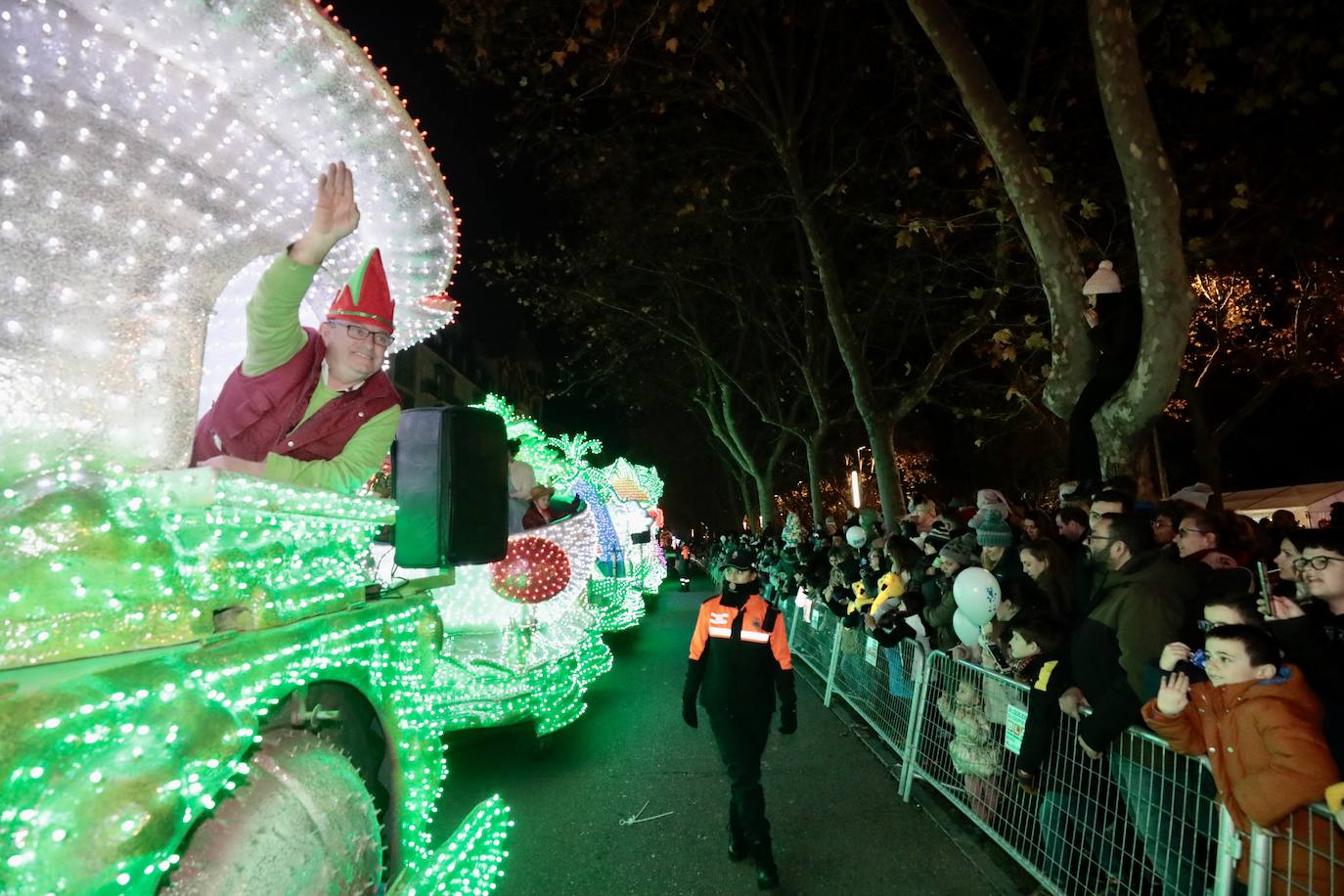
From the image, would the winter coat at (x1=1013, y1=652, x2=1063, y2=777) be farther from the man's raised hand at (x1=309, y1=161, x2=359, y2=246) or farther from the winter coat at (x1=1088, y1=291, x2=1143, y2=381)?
the man's raised hand at (x1=309, y1=161, x2=359, y2=246)

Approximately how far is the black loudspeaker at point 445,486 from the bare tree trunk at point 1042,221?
17.5 ft

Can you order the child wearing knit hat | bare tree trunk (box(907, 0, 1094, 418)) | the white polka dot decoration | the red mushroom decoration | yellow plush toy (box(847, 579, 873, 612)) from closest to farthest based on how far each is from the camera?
1. the white polka dot decoration
2. the child wearing knit hat
3. bare tree trunk (box(907, 0, 1094, 418))
4. the red mushroom decoration
5. yellow plush toy (box(847, 579, 873, 612))

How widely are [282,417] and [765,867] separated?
12.0 ft

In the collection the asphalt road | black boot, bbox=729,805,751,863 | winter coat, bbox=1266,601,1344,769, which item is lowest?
the asphalt road

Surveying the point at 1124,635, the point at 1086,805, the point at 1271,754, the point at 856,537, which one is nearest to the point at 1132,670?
the point at 1124,635

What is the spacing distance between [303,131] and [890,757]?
20.9 feet

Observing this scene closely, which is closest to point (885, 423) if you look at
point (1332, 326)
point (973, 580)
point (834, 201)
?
point (834, 201)

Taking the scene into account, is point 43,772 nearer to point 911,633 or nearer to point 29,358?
point 29,358

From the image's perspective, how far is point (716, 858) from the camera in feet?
15.6

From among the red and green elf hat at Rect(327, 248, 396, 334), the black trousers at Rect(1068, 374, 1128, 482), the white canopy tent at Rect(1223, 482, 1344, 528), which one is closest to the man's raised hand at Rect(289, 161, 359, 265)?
the red and green elf hat at Rect(327, 248, 396, 334)

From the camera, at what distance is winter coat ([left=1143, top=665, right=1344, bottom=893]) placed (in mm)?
2668

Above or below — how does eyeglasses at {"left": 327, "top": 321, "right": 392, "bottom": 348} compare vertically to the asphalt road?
above

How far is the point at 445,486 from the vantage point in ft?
8.57

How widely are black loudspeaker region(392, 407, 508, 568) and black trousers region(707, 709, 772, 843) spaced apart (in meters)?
2.67
